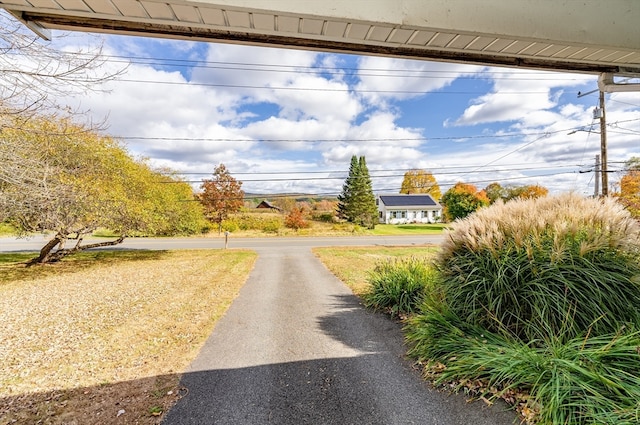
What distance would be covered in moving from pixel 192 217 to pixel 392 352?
13565mm

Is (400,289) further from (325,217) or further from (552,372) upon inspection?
(325,217)

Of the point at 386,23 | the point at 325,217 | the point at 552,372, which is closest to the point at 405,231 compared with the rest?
the point at 325,217

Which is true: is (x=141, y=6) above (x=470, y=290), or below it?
above

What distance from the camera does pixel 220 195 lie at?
82.1ft

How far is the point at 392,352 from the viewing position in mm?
3795

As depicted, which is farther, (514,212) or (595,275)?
(514,212)

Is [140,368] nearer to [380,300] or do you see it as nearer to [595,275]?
[380,300]

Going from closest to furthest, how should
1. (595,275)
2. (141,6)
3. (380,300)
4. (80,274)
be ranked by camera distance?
(141,6), (595,275), (380,300), (80,274)

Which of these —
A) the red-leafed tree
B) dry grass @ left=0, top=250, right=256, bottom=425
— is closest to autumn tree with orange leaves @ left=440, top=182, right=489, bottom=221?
the red-leafed tree

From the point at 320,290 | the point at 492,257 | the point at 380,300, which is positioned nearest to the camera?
the point at 492,257

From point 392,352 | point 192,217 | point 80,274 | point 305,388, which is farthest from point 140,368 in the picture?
point 192,217

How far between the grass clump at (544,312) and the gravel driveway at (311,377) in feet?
1.15

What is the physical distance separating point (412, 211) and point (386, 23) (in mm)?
46007

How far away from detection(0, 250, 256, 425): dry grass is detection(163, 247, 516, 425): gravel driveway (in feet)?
1.26
